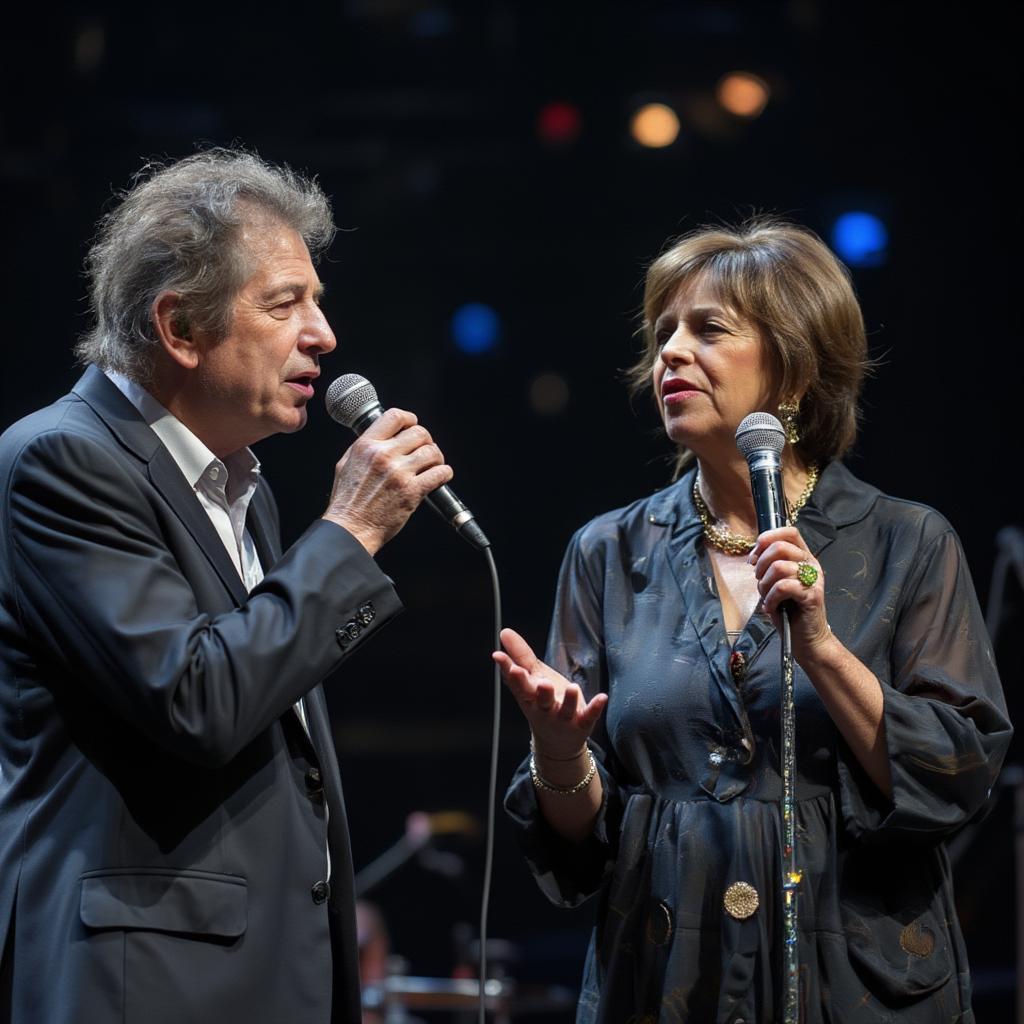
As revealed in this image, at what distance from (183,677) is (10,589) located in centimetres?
29

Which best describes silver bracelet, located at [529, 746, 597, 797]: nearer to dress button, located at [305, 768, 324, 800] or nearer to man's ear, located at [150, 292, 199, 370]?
dress button, located at [305, 768, 324, 800]

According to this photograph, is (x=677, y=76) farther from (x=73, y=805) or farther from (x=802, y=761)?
(x=73, y=805)

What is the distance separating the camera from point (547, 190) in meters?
5.26

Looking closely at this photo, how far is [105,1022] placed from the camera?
5.42 feet

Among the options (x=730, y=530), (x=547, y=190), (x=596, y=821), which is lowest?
(x=596, y=821)

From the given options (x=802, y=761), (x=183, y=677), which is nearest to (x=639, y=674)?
(x=802, y=761)

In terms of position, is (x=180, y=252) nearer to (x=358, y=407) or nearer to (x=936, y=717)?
(x=358, y=407)

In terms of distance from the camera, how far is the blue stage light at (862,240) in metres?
4.95

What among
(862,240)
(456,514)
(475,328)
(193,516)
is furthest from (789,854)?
(475,328)

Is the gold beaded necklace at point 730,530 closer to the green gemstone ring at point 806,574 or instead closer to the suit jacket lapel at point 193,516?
the green gemstone ring at point 806,574

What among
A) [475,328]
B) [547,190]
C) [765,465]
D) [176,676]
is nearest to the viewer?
[176,676]

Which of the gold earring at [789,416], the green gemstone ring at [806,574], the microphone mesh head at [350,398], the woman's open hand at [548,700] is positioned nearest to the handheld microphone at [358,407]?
the microphone mesh head at [350,398]

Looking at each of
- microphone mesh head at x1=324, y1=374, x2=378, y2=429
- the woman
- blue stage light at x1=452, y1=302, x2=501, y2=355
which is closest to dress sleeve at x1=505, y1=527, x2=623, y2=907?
the woman

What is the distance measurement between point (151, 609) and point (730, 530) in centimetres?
97
